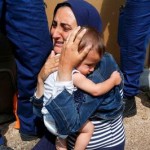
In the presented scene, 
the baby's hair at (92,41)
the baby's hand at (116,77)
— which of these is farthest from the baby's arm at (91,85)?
the baby's hair at (92,41)

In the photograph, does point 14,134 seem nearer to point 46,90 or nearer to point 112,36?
point 46,90

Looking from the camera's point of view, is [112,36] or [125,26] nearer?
[125,26]

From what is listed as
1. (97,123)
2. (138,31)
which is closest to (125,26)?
(138,31)

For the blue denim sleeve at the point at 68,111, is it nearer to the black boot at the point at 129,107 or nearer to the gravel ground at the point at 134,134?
the gravel ground at the point at 134,134

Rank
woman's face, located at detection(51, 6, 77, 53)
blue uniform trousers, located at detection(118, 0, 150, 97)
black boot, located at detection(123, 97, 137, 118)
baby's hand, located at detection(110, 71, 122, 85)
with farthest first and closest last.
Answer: black boot, located at detection(123, 97, 137, 118), blue uniform trousers, located at detection(118, 0, 150, 97), woman's face, located at detection(51, 6, 77, 53), baby's hand, located at detection(110, 71, 122, 85)

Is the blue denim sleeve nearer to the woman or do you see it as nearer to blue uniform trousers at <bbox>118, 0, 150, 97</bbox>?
the woman

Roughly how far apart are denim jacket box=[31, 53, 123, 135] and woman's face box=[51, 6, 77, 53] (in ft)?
0.81

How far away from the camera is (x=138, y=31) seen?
2.63 meters

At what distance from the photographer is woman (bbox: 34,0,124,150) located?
1.81 metres

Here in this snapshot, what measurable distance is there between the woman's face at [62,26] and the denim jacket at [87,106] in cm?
25

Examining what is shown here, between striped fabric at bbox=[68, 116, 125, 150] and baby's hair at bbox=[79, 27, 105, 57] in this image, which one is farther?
striped fabric at bbox=[68, 116, 125, 150]

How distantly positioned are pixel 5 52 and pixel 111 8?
964mm

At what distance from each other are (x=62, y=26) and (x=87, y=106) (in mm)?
501

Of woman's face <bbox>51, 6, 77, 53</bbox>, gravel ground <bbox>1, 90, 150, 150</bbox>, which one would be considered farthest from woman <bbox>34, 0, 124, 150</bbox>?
gravel ground <bbox>1, 90, 150, 150</bbox>
